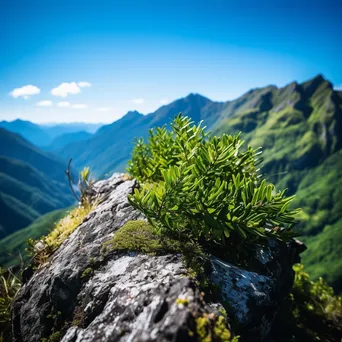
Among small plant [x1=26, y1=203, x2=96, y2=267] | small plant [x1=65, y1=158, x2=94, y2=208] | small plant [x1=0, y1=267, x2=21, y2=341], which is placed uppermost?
small plant [x1=65, y1=158, x2=94, y2=208]

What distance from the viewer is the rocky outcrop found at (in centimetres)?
247

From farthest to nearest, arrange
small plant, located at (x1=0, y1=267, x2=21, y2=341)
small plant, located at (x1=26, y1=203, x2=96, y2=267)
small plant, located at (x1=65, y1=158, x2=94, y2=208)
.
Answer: small plant, located at (x1=65, y1=158, x2=94, y2=208) < small plant, located at (x1=26, y1=203, x2=96, y2=267) < small plant, located at (x1=0, y1=267, x2=21, y2=341)

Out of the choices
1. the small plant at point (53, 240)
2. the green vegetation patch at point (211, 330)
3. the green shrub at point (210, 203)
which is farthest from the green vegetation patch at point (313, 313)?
the small plant at point (53, 240)

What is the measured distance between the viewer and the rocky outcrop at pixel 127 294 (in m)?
2.47

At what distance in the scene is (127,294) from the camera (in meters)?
3.07

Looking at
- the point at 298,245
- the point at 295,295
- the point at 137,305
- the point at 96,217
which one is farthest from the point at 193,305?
the point at 295,295

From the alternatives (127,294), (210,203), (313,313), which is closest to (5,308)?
(127,294)

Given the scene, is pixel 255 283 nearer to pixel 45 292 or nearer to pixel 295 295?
pixel 45 292

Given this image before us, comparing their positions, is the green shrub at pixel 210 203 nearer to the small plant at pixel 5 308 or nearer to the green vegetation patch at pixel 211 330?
the green vegetation patch at pixel 211 330

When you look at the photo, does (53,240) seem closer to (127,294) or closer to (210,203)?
(127,294)

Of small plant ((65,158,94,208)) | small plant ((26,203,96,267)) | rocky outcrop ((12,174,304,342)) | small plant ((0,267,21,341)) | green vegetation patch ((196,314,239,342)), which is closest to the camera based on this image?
green vegetation patch ((196,314,239,342))

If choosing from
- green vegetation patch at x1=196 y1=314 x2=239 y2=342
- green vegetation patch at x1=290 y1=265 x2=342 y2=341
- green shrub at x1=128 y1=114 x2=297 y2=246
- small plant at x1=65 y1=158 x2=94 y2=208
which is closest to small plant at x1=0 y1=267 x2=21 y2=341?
small plant at x1=65 y1=158 x2=94 y2=208

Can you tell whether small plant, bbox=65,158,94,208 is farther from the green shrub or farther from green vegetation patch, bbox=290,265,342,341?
green vegetation patch, bbox=290,265,342,341

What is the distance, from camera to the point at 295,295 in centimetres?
748
